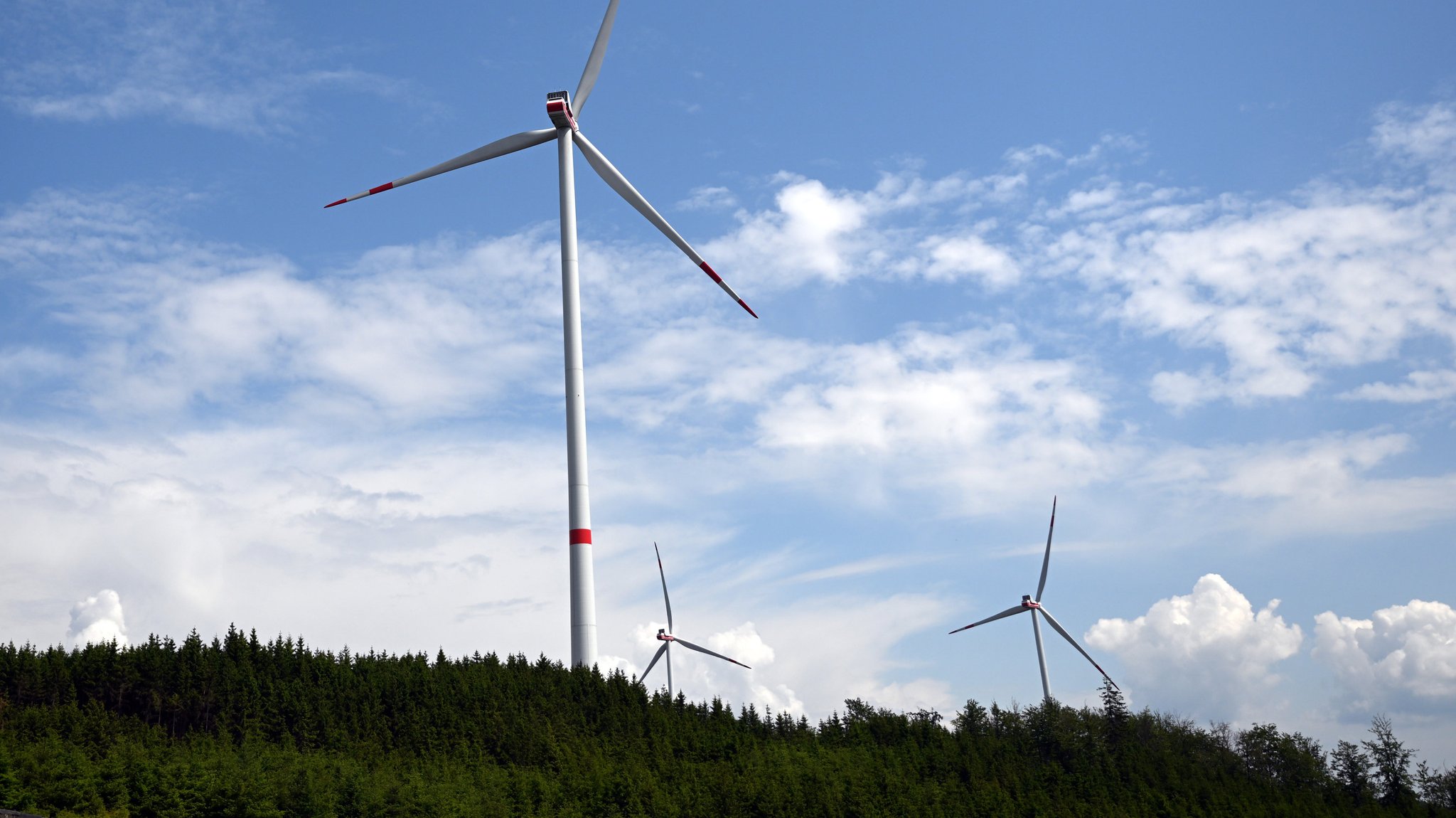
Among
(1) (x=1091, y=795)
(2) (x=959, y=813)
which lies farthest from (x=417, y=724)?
(1) (x=1091, y=795)

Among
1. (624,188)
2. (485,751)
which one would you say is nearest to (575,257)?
(624,188)

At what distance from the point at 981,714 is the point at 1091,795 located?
2158cm

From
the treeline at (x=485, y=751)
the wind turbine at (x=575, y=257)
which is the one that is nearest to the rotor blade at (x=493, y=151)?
the wind turbine at (x=575, y=257)

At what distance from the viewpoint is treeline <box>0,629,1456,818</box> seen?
64.4 m

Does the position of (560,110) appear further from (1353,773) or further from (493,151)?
(1353,773)

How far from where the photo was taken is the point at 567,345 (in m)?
86.1

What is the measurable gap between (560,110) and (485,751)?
4619 cm

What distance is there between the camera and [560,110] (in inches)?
3570

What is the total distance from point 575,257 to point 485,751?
3508 cm

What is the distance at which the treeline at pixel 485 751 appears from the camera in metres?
64.4

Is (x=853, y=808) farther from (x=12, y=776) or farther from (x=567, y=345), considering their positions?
(x=12, y=776)

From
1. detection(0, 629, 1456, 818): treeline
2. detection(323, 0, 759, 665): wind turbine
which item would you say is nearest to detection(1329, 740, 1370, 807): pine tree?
detection(0, 629, 1456, 818): treeline

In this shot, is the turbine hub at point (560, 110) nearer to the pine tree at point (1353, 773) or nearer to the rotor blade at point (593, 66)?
the rotor blade at point (593, 66)

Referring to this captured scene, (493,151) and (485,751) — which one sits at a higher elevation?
(493,151)
